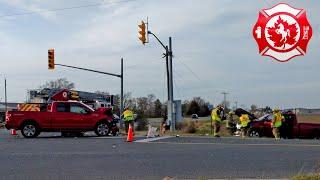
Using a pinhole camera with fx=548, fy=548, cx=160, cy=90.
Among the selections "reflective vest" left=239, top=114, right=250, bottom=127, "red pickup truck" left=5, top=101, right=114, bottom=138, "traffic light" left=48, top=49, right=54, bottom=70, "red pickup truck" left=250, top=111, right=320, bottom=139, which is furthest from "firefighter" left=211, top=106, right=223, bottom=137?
"traffic light" left=48, top=49, right=54, bottom=70

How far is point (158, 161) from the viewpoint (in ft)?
49.6

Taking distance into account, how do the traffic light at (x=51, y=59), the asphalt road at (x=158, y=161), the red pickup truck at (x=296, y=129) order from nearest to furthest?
the asphalt road at (x=158, y=161), the red pickup truck at (x=296, y=129), the traffic light at (x=51, y=59)

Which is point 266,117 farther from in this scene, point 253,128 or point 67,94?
point 67,94

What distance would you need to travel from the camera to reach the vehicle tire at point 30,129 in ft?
89.4

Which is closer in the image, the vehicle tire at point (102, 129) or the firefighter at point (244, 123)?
the vehicle tire at point (102, 129)

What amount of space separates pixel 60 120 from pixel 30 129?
1.55 meters

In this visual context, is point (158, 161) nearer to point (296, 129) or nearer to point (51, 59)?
point (296, 129)

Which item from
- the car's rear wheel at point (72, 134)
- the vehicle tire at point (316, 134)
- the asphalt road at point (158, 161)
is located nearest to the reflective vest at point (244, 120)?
the vehicle tire at point (316, 134)

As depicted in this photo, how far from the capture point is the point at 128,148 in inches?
763

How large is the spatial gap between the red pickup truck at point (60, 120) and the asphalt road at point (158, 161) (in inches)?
276

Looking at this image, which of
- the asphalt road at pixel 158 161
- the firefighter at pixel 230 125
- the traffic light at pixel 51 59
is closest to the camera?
the asphalt road at pixel 158 161

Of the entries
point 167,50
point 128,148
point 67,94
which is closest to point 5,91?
point 67,94

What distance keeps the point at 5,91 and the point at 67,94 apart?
58627 mm

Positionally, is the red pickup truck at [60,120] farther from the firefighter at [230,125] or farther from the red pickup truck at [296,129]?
the firefighter at [230,125]
